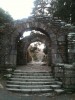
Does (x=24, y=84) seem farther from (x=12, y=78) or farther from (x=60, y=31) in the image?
(x=60, y=31)

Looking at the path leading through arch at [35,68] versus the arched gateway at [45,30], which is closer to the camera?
the arched gateway at [45,30]

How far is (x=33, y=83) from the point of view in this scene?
10297 mm

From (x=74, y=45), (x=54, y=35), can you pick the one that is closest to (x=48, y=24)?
(x=54, y=35)

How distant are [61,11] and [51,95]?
41.2 ft

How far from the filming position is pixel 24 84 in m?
10.3

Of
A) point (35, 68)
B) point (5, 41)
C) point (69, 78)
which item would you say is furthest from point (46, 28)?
point (69, 78)

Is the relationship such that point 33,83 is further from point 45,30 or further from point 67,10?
point 67,10

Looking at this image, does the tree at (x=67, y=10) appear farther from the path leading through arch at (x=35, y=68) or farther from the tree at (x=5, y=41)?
the tree at (x=5, y=41)

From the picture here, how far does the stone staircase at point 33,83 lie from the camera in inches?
376

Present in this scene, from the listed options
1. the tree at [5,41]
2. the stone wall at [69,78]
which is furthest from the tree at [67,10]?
the stone wall at [69,78]

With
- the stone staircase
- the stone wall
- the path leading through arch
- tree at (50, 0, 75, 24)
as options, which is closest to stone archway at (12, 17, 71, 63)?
the path leading through arch

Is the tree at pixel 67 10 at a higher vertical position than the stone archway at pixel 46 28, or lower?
higher

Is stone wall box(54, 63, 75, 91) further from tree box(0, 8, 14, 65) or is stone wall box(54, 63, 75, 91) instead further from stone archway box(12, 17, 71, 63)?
tree box(0, 8, 14, 65)

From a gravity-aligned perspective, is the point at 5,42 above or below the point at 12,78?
above
